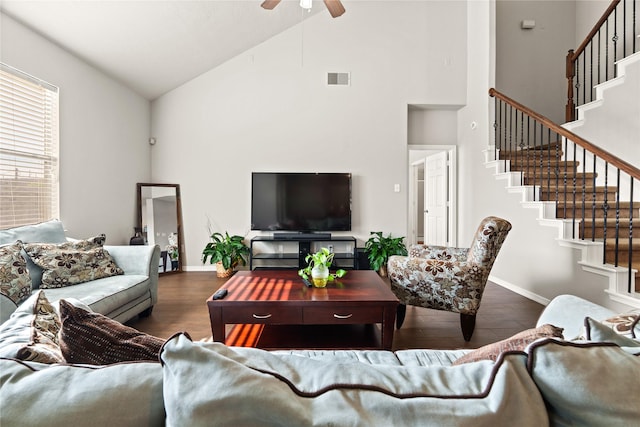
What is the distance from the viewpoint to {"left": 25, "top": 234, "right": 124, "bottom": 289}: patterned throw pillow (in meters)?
2.40

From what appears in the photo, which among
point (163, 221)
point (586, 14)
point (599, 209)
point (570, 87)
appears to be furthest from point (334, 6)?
point (586, 14)

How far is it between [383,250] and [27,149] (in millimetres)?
4002

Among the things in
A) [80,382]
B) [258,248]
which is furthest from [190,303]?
[80,382]

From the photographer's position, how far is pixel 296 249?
16.3ft

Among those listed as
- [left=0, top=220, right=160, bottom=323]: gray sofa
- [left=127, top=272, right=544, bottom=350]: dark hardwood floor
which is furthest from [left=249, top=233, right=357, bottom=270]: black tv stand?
[left=0, top=220, right=160, bottom=323]: gray sofa

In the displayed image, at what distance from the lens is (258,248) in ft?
16.2

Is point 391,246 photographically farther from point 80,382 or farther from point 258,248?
point 80,382

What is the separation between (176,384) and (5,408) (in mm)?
279

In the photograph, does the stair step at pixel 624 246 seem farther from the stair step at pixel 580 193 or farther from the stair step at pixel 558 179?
the stair step at pixel 558 179

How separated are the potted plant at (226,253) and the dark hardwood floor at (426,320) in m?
0.61

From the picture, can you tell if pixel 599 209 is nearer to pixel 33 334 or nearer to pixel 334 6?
pixel 334 6

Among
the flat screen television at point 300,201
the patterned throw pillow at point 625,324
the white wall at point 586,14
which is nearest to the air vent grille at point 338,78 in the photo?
the flat screen television at point 300,201

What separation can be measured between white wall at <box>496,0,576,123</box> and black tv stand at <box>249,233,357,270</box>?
346 centimetres

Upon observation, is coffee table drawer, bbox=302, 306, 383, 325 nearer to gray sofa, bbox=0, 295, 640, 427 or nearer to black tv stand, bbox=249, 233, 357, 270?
gray sofa, bbox=0, 295, 640, 427
